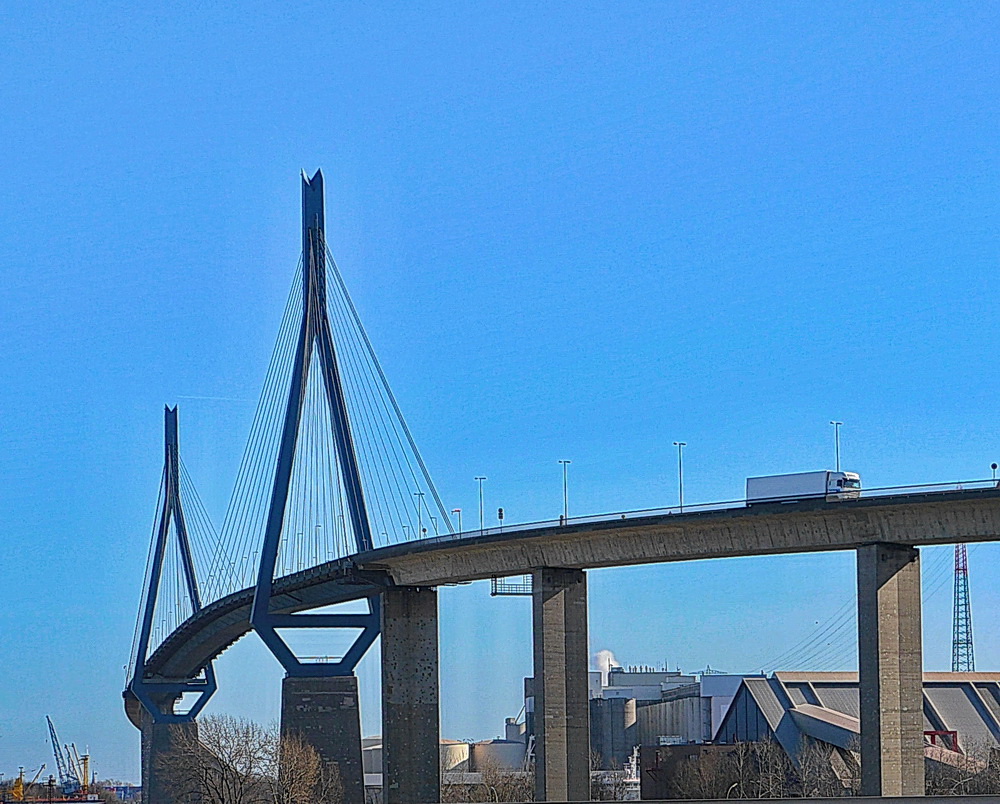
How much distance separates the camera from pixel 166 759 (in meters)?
113

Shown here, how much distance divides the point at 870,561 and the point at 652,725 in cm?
9136

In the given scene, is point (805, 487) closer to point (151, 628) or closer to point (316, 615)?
point (316, 615)

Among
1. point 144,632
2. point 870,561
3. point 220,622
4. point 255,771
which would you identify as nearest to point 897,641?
point 870,561

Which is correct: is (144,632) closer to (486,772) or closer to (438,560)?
(486,772)

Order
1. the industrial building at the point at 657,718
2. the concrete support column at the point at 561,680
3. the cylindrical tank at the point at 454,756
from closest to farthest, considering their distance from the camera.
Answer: the concrete support column at the point at 561,680, the industrial building at the point at 657,718, the cylindrical tank at the point at 454,756

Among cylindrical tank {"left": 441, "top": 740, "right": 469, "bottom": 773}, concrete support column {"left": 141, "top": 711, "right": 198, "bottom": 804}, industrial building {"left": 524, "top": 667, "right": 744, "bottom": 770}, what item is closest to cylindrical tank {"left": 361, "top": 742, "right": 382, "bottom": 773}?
cylindrical tank {"left": 441, "top": 740, "right": 469, "bottom": 773}

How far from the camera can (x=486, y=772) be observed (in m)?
119

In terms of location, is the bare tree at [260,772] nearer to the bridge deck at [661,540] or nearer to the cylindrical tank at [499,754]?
the bridge deck at [661,540]

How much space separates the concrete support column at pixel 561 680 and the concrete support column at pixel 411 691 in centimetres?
1170

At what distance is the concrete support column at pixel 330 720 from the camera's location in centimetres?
8300

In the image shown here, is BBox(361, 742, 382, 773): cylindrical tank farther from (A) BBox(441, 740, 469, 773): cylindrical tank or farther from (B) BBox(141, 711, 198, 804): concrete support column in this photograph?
(B) BBox(141, 711, 198, 804): concrete support column

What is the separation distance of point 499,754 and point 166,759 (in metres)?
45.7

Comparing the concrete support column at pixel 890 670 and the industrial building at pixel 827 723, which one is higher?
the concrete support column at pixel 890 670

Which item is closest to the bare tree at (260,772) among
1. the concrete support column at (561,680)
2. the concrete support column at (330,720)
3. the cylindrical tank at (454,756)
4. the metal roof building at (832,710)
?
the concrete support column at (330,720)
